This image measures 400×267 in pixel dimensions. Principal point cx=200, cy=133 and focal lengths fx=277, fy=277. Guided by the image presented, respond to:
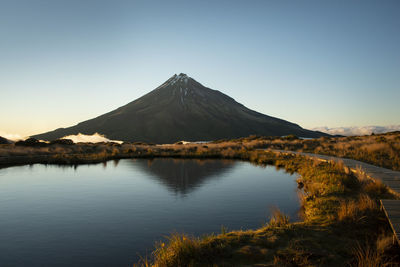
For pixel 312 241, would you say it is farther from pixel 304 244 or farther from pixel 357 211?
pixel 357 211

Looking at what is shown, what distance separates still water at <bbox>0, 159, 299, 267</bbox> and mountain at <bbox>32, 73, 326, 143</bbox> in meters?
121

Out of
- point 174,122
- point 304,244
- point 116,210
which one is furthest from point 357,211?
point 174,122

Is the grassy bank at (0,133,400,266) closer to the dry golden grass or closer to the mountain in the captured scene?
the dry golden grass

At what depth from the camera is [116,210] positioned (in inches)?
471

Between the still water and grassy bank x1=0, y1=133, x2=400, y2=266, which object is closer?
grassy bank x1=0, y1=133, x2=400, y2=266

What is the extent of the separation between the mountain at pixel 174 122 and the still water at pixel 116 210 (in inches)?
4760

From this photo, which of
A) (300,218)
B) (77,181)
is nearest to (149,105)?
(77,181)

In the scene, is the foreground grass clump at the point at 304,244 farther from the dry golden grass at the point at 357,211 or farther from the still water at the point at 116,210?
the still water at the point at 116,210

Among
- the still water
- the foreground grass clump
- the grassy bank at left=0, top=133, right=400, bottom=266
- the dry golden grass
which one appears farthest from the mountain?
the foreground grass clump

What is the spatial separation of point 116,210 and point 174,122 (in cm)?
14677

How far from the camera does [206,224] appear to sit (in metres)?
9.94

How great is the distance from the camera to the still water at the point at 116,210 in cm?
795

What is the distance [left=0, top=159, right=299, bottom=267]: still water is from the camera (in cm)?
795

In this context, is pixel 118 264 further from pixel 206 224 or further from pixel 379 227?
pixel 379 227
